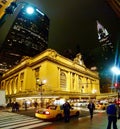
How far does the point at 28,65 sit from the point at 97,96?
112 ft

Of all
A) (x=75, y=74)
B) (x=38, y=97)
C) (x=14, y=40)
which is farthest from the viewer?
(x=14, y=40)

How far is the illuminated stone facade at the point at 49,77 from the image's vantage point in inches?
2859

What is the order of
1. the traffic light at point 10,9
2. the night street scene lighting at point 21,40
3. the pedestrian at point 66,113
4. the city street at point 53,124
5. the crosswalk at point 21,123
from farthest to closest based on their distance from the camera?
the night street scene lighting at point 21,40
the pedestrian at point 66,113
the crosswalk at point 21,123
the city street at point 53,124
the traffic light at point 10,9

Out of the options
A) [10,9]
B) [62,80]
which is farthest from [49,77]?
[10,9]

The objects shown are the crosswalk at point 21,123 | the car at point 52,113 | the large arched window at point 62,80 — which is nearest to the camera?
the crosswalk at point 21,123

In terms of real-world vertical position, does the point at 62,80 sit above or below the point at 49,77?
below

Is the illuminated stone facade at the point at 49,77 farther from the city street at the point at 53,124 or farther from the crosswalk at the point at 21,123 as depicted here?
the city street at the point at 53,124

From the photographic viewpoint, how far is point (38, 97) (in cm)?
6762

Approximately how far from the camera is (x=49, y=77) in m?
75.5

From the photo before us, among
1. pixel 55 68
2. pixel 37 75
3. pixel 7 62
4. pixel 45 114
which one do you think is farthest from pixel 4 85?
pixel 45 114

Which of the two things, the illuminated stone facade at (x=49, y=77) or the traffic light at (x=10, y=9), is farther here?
the illuminated stone facade at (x=49, y=77)

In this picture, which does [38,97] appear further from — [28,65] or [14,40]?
[14,40]

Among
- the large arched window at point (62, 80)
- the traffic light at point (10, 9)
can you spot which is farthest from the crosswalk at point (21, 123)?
the large arched window at point (62, 80)

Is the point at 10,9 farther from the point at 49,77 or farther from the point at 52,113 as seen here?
the point at 49,77
